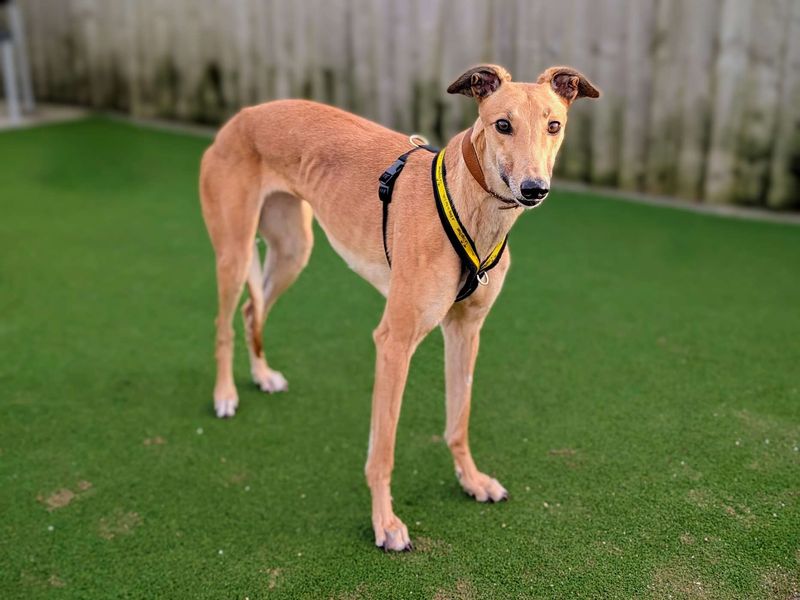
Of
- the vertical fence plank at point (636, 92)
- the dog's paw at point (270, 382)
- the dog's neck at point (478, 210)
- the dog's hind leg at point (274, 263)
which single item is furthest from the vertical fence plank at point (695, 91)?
the dog's neck at point (478, 210)

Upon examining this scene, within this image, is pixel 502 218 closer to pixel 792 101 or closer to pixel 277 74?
pixel 792 101

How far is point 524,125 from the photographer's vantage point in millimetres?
2922

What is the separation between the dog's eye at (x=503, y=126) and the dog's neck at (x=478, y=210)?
Result: 18 centimetres

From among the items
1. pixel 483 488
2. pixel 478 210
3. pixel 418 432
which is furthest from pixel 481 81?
pixel 418 432

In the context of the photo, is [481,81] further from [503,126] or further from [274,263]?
[274,263]

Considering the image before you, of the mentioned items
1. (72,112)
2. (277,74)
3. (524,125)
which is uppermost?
(524,125)

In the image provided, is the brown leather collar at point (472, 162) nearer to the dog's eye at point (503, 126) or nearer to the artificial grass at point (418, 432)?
the dog's eye at point (503, 126)

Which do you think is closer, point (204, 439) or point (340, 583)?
point (340, 583)

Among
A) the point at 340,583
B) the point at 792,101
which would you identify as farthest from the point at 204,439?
the point at 792,101

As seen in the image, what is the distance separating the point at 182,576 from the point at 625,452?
1.99m

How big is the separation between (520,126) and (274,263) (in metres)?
2.02

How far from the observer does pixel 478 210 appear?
3.21 m

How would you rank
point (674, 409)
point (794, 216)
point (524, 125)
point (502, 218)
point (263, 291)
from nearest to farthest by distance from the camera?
point (524, 125) < point (502, 218) < point (674, 409) < point (263, 291) < point (794, 216)

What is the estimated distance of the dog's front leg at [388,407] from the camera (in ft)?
11.0
